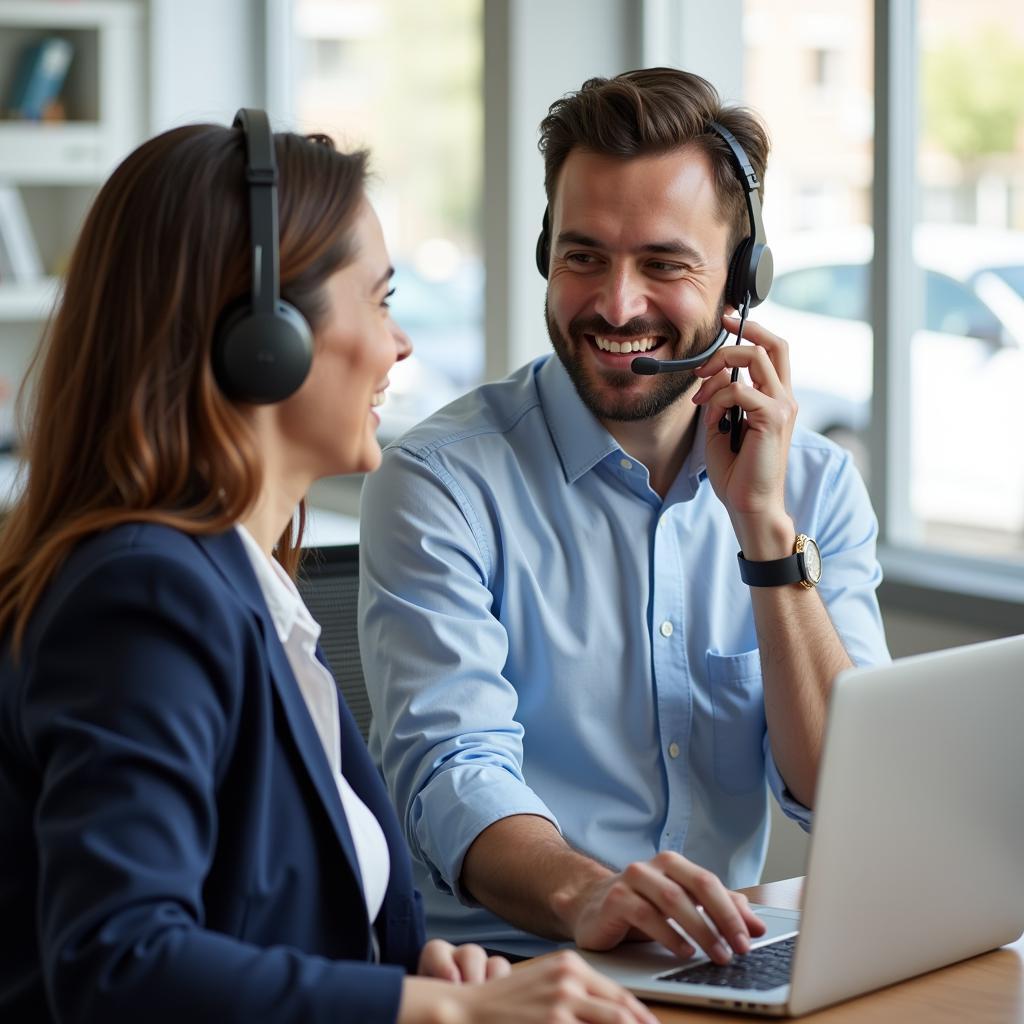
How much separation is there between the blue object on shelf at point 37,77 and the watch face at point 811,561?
10.5 feet

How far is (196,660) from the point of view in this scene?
37.3 inches

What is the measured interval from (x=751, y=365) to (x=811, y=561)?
0.76 feet

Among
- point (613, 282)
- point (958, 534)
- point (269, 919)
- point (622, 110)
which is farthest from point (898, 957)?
point (958, 534)

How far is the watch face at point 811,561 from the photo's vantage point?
169cm

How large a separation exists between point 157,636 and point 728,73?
95.5 inches

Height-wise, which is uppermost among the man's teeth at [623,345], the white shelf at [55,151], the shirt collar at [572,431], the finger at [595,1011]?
the white shelf at [55,151]

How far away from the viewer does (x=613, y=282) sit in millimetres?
1765

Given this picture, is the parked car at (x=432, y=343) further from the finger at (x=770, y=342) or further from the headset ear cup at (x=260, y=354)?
the headset ear cup at (x=260, y=354)

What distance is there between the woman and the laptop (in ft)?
0.43

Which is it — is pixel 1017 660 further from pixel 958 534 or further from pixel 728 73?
pixel 728 73

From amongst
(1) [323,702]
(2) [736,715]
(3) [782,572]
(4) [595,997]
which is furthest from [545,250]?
(4) [595,997]

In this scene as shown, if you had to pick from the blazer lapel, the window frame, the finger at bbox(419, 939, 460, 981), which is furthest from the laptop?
the window frame

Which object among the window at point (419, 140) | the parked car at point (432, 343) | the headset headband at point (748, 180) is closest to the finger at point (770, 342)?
the headset headband at point (748, 180)

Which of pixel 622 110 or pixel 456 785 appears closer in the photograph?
pixel 456 785
